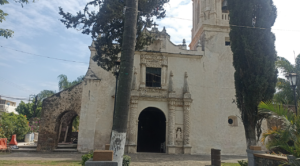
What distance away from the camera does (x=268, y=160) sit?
6984mm

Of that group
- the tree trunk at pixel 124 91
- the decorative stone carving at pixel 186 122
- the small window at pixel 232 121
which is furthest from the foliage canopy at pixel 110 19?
the small window at pixel 232 121

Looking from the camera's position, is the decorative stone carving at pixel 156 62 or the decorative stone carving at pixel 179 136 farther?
the decorative stone carving at pixel 156 62

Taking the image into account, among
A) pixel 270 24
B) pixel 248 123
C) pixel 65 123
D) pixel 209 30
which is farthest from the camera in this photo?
pixel 65 123

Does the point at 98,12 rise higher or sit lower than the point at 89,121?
higher

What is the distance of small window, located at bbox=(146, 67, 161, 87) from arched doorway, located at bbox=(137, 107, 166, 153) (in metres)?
2.20

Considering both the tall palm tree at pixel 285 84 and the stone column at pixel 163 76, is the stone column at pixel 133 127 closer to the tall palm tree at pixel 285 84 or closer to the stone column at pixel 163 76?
the stone column at pixel 163 76

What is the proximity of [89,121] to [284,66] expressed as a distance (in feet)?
55.9

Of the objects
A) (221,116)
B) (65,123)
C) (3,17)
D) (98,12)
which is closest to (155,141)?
(221,116)

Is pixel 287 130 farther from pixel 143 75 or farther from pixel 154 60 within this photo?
pixel 154 60

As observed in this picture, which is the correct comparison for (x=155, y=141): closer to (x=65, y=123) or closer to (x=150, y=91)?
(x=150, y=91)

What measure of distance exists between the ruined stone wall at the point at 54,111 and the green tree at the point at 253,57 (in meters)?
11.7

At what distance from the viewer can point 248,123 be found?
31.8 feet

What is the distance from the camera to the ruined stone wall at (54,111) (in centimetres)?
1561

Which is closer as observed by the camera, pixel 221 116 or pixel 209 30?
pixel 221 116
